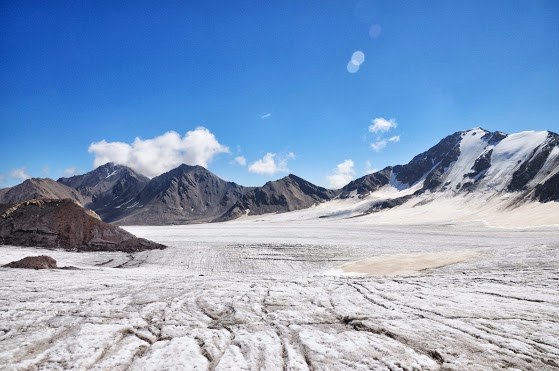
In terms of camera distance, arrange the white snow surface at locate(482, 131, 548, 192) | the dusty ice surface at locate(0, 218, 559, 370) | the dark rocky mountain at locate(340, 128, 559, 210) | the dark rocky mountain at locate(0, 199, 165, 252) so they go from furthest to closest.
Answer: the white snow surface at locate(482, 131, 548, 192)
the dark rocky mountain at locate(340, 128, 559, 210)
the dark rocky mountain at locate(0, 199, 165, 252)
the dusty ice surface at locate(0, 218, 559, 370)

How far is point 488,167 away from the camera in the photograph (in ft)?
409

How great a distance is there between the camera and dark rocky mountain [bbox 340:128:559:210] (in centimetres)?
9412

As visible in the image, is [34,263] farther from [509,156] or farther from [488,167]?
[509,156]

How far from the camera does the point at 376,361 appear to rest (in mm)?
4910

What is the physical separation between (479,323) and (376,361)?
312 cm

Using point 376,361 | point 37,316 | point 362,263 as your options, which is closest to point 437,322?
point 376,361

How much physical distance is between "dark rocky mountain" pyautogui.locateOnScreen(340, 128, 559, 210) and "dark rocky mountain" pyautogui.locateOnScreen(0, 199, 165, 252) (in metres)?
96.0

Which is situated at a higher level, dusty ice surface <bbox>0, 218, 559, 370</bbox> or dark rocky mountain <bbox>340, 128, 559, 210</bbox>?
dark rocky mountain <bbox>340, 128, 559, 210</bbox>

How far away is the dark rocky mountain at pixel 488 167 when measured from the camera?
94125 millimetres

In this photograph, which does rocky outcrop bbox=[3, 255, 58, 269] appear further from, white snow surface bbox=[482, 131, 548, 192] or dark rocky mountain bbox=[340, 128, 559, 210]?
white snow surface bbox=[482, 131, 548, 192]

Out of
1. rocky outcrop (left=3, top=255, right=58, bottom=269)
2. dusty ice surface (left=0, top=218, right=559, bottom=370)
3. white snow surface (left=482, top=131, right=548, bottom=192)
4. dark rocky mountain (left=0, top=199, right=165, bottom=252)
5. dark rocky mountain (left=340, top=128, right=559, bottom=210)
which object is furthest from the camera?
white snow surface (left=482, top=131, right=548, bottom=192)

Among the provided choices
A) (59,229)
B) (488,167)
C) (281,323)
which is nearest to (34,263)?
(59,229)

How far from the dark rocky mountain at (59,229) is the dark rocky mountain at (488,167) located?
96.0 metres

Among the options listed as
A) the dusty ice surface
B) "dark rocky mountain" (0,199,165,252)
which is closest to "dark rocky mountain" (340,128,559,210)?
the dusty ice surface
